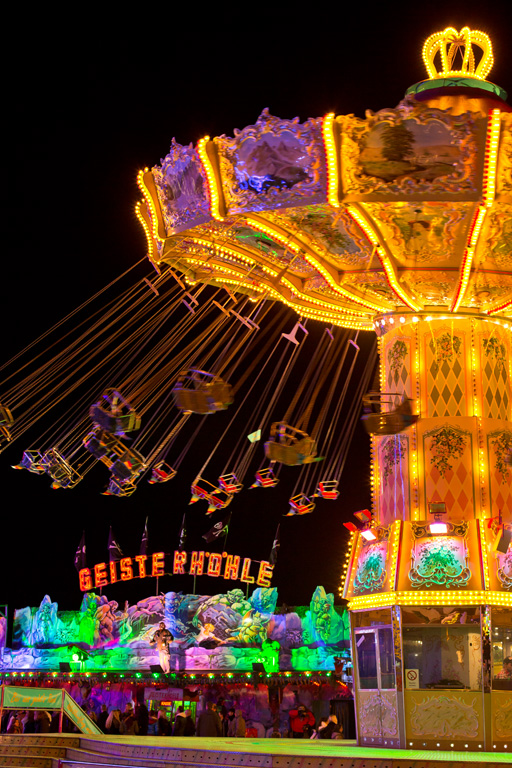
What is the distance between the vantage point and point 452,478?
1531cm

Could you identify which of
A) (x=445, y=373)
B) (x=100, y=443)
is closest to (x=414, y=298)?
(x=445, y=373)

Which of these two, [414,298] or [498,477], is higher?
[414,298]

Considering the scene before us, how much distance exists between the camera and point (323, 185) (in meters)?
12.3

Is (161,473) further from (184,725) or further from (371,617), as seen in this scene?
(184,725)

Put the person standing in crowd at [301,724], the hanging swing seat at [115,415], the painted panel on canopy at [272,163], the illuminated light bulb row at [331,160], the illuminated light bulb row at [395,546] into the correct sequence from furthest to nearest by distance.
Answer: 1. the person standing in crowd at [301,724]
2. the illuminated light bulb row at [395,546]
3. the hanging swing seat at [115,415]
4. the painted panel on canopy at [272,163]
5. the illuminated light bulb row at [331,160]

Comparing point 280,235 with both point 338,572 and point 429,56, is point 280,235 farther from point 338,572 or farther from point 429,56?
point 338,572

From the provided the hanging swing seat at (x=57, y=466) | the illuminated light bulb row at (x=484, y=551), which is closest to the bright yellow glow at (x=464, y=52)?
the illuminated light bulb row at (x=484, y=551)

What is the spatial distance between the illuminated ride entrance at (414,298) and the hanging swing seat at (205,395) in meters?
2.10

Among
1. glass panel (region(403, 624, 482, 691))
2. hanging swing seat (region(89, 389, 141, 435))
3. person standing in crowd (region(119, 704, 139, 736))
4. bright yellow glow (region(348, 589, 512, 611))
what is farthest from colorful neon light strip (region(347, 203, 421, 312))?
person standing in crowd (region(119, 704, 139, 736))

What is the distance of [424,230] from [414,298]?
1.78 metres

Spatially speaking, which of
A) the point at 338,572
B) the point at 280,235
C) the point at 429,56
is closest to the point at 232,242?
the point at 280,235

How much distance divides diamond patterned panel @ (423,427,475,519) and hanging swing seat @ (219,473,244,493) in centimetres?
354

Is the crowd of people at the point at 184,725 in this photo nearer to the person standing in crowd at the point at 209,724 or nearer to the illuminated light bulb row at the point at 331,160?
the person standing in crowd at the point at 209,724

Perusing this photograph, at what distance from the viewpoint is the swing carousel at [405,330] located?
12023 mm
